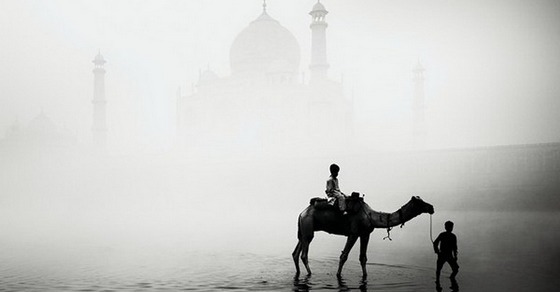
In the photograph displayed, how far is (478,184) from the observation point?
1176 inches

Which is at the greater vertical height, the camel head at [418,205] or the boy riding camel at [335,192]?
the boy riding camel at [335,192]

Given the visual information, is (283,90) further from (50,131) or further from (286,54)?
(50,131)

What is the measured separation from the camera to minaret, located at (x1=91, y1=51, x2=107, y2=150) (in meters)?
49.0

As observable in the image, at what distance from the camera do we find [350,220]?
891cm

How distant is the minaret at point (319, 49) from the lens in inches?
1576

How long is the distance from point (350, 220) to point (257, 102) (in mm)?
38713

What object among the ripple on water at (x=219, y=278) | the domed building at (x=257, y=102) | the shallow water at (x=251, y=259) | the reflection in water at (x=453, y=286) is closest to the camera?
the reflection in water at (x=453, y=286)

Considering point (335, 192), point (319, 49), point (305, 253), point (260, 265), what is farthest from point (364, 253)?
point (319, 49)

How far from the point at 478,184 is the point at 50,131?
38.3m

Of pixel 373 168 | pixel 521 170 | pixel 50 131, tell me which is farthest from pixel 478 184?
pixel 50 131

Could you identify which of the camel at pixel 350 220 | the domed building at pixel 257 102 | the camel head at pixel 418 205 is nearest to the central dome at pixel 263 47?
the domed building at pixel 257 102

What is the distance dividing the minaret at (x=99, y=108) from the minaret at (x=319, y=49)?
17.8 m

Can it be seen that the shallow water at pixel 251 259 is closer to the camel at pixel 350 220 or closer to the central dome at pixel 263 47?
the camel at pixel 350 220

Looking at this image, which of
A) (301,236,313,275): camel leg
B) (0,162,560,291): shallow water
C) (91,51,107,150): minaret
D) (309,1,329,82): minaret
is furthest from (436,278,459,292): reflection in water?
(91,51,107,150): minaret
